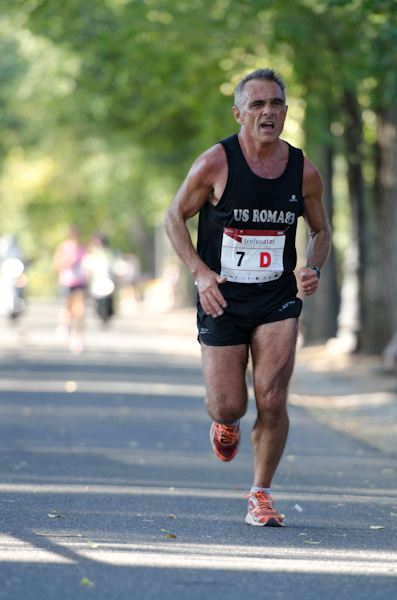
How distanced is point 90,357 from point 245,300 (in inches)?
580

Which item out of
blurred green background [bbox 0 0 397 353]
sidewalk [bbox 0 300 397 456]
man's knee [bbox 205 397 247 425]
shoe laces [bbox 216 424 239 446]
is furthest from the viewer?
blurred green background [bbox 0 0 397 353]

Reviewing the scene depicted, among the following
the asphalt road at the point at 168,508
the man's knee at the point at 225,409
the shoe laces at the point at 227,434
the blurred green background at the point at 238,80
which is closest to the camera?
the asphalt road at the point at 168,508

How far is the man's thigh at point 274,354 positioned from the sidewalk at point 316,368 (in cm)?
406

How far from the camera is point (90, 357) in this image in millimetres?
21000

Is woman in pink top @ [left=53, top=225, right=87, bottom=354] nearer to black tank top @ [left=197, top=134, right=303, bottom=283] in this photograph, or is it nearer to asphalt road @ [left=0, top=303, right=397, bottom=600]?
asphalt road @ [left=0, top=303, right=397, bottom=600]

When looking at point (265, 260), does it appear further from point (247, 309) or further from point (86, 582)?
point (86, 582)

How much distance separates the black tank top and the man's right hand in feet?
0.33

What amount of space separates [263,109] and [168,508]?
2.10m

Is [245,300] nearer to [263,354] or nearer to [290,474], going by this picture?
[263,354]

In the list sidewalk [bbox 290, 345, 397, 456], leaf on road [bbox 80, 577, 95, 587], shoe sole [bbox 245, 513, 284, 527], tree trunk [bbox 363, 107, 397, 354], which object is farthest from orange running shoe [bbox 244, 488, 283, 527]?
tree trunk [bbox 363, 107, 397, 354]

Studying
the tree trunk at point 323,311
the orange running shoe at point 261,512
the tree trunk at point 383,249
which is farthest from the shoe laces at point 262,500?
the tree trunk at point 323,311

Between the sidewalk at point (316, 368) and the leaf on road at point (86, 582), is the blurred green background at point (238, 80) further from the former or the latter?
the leaf on road at point (86, 582)

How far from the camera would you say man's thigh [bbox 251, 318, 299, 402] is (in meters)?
6.44

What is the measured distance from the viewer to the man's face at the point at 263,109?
6340 millimetres
